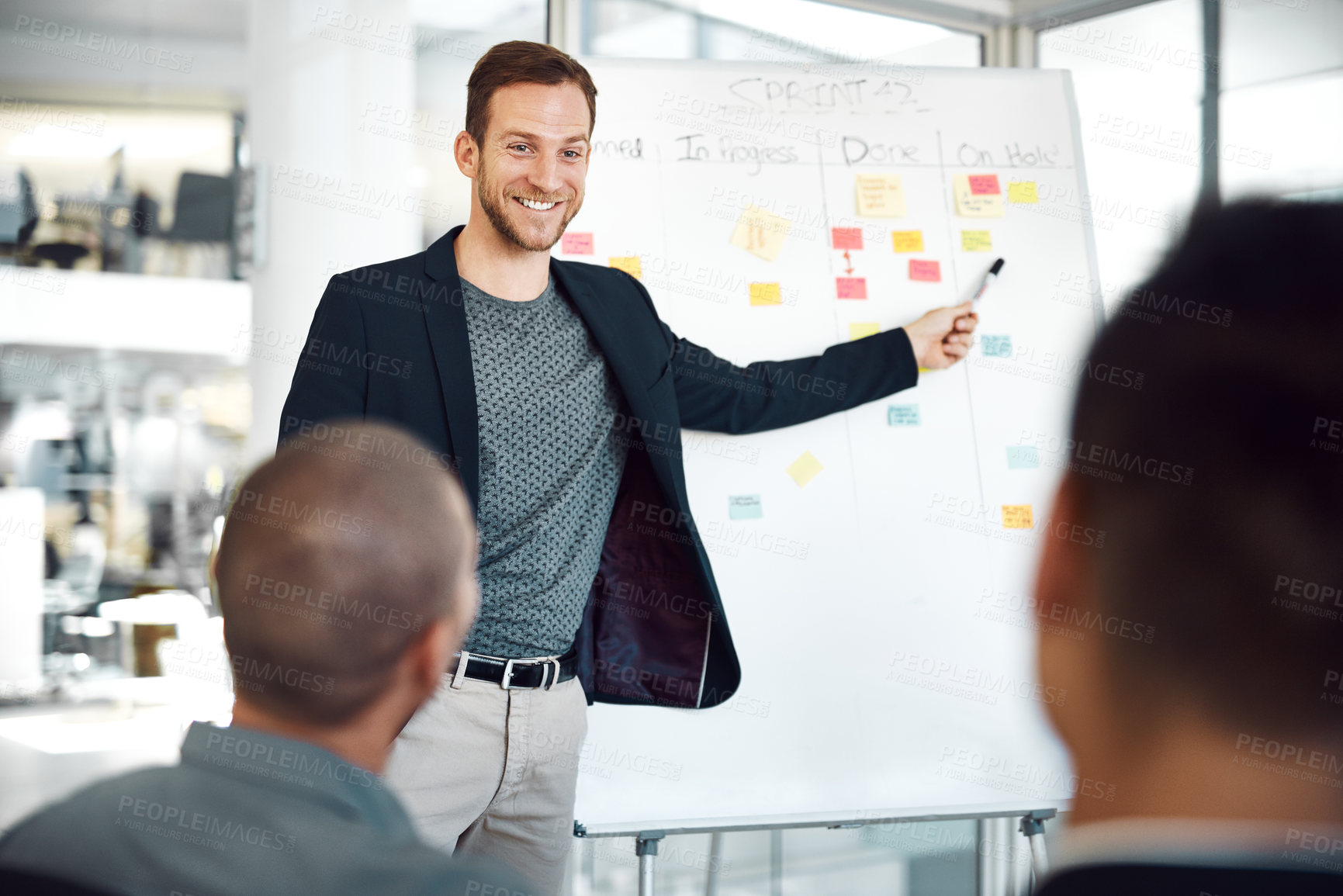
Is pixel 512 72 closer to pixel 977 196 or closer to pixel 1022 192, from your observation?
pixel 977 196

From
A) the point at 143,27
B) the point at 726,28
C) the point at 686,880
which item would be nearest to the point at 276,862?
the point at 686,880

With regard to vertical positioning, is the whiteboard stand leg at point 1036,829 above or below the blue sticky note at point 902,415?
below

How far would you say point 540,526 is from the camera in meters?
1.69

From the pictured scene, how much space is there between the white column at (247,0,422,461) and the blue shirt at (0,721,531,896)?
112 inches

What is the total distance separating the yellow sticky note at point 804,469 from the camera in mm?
2152

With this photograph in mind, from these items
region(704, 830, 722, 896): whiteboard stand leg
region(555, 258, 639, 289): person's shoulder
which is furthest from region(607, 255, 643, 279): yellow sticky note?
region(704, 830, 722, 896): whiteboard stand leg

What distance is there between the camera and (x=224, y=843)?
0.59m

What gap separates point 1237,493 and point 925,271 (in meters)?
1.90

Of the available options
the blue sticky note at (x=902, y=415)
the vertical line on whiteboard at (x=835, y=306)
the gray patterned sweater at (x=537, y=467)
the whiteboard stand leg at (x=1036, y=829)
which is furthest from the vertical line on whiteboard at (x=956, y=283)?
the gray patterned sweater at (x=537, y=467)

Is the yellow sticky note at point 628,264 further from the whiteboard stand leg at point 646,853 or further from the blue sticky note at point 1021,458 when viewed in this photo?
the whiteboard stand leg at point 646,853

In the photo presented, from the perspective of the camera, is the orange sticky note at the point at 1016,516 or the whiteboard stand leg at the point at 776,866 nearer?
the orange sticky note at the point at 1016,516

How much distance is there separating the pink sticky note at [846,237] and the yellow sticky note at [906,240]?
0.08 m

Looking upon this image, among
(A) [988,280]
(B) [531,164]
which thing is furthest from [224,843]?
(A) [988,280]

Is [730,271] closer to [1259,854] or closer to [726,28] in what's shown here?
[726,28]
